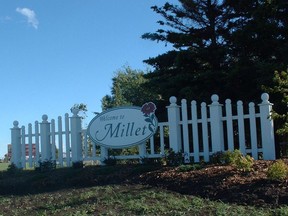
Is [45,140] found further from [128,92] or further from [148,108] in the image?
[128,92]

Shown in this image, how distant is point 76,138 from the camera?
46.9 ft

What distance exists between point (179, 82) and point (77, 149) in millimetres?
3948

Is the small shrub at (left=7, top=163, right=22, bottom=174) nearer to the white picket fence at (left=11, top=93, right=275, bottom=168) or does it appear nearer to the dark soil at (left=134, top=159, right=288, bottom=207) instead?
the white picket fence at (left=11, top=93, right=275, bottom=168)

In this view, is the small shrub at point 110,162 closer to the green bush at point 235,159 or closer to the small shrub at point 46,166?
the small shrub at point 46,166

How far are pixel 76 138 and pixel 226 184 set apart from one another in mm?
6432

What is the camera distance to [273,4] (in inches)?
551

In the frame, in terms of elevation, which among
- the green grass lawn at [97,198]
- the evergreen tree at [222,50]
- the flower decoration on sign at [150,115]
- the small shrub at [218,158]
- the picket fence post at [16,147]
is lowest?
the green grass lawn at [97,198]

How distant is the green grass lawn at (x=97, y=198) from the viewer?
7.72m

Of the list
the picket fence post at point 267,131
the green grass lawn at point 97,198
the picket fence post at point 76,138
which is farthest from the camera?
the picket fence post at point 76,138

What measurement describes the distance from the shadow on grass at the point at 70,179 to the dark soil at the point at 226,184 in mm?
529

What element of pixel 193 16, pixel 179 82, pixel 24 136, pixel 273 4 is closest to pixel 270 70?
pixel 273 4

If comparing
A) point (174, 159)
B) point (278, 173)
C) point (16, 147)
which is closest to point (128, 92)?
point (16, 147)

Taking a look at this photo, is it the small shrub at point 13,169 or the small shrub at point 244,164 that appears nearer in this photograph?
the small shrub at point 244,164

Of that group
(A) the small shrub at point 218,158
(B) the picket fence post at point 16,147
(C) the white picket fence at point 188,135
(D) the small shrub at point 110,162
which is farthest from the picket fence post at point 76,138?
(A) the small shrub at point 218,158
